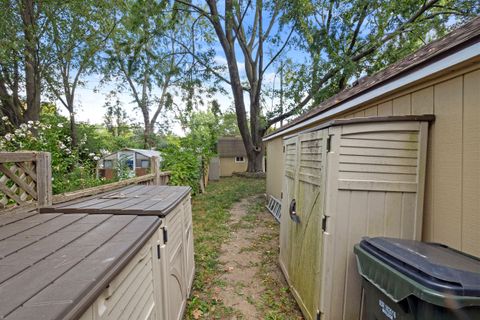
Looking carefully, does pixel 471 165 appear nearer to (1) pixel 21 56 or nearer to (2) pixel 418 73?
(2) pixel 418 73

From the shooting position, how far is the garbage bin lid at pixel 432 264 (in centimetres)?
126

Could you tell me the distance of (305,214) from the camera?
9.52 feet

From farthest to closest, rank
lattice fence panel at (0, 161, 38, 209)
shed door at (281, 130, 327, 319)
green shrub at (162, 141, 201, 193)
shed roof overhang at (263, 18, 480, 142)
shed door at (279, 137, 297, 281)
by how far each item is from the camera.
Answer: green shrub at (162, 141, 201, 193), shed door at (279, 137, 297, 281), shed door at (281, 130, 327, 319), lattice fence panel at (0, 161, 38, 209), shed roof overhang at (263, 18, 480, 142)

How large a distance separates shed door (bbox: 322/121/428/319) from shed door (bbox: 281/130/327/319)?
0.18m

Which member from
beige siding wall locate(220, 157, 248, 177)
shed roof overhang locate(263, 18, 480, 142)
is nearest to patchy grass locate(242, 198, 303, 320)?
shed roof overhang locate(263, 18, 480, 142)

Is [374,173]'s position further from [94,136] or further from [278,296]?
[94,136]

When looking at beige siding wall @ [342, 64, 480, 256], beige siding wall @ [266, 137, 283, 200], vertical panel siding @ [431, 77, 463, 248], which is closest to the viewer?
beige siding wall @ [342, 64, 480, 256]

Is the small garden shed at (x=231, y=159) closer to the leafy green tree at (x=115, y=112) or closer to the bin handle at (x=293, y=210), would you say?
the leafy green tree at (x=115, y=112)

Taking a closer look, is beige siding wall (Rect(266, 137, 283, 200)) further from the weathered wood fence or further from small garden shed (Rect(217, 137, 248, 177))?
small garden shed (Rect(217, 137, 248, 177))

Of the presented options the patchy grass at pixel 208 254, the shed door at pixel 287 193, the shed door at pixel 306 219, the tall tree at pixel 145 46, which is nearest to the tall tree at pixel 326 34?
the tall tree at pixel 145 46

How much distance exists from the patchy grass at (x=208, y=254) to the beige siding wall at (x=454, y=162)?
97.8 inches

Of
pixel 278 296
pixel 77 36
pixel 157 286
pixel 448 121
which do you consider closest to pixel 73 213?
pixel 157 286

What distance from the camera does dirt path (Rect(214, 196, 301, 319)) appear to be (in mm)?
3072

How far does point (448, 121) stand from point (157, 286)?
9.32 feet
